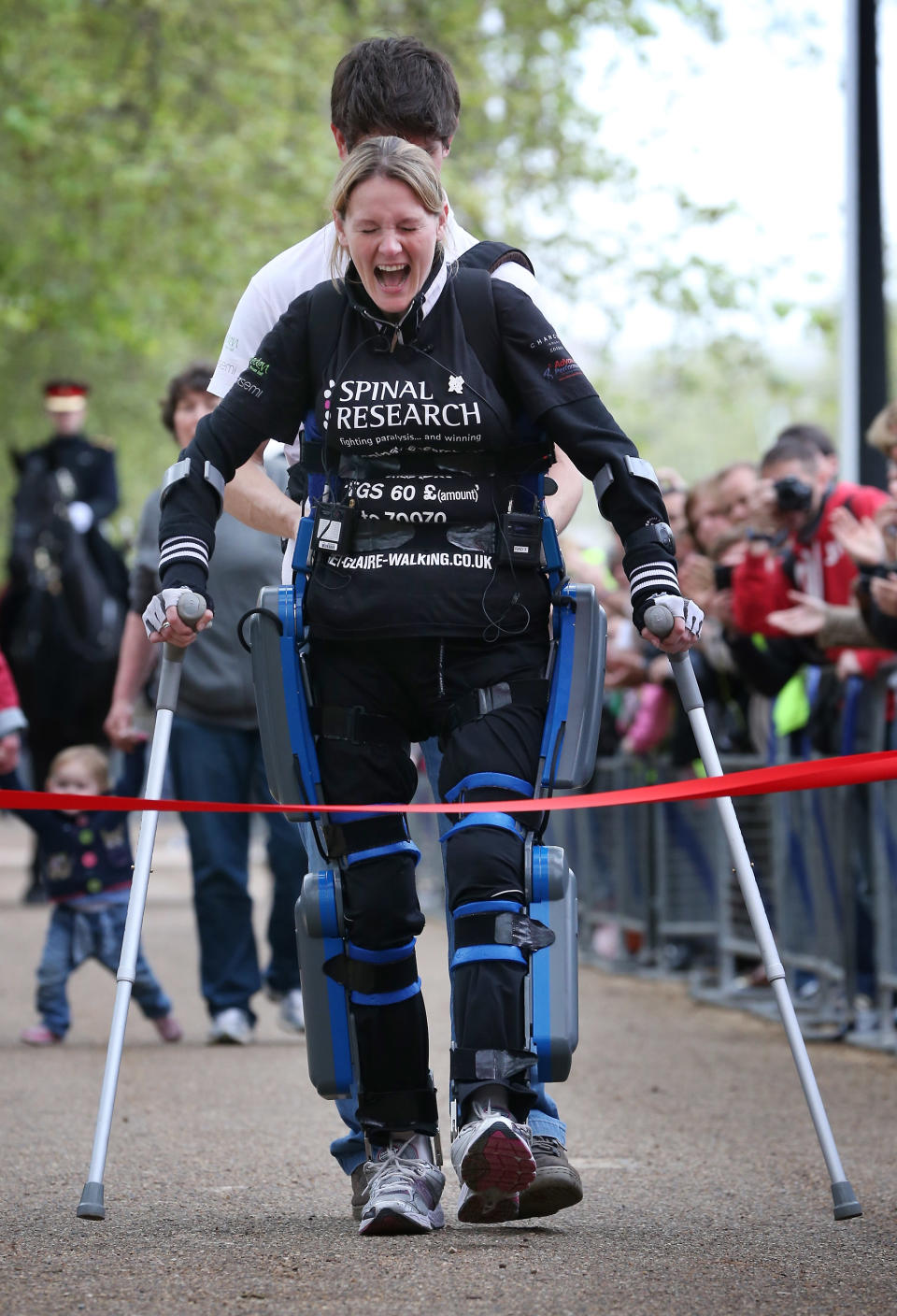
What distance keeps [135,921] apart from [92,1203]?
2.14 ft

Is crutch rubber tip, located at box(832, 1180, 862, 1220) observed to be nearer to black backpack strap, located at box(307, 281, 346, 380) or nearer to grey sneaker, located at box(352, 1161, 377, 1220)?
grey sneaker, located at box(352, 1161, 377, 1220)

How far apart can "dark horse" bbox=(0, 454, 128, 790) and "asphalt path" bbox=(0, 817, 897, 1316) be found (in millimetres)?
4480

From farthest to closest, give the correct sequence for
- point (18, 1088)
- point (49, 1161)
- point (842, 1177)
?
1. point (18, 1088)
2. point (49, 1161)
3. point (842, 1177)

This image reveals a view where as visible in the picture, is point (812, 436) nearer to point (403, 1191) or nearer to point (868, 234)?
point (868, 234)

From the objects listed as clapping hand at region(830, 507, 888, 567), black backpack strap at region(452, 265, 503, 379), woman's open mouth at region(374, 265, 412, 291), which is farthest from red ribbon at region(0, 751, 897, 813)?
clapping hand at region(830, 507, 888, 567)

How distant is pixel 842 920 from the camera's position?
329 inches

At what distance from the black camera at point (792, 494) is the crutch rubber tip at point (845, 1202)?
4.54m

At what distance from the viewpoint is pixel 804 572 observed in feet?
28.6

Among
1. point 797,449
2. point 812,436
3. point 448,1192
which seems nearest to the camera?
point 448,1192

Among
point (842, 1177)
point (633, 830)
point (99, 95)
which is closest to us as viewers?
point (842, 1177)

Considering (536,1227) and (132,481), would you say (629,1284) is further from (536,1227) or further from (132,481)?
(132,481)

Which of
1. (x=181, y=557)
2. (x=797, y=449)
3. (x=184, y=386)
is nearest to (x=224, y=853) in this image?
(x=184, y=386)

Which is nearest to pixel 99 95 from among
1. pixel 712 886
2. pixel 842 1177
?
pixel 712 886

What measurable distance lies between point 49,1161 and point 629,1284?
1991 mm
